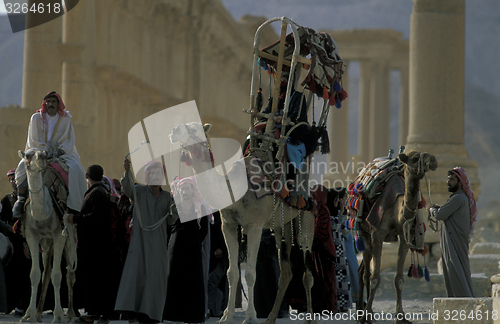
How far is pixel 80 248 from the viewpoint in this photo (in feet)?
31.3

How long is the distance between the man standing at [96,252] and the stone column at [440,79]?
10.2m

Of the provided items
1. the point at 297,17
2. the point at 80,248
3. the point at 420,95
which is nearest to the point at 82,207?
the point at 80,248

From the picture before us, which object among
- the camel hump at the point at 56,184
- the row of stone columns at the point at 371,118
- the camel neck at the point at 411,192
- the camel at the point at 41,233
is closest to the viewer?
the camel neck at the point at 411,192

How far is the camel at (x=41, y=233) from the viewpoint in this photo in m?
9.49

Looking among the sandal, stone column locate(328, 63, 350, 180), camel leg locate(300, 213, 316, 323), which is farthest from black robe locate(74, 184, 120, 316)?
stone column locate(328, 63, 350, 180)

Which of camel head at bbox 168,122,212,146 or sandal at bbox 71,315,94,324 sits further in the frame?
sandal at bbox 71,315,94,324

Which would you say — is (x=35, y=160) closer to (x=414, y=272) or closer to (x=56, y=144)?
(x=56, y=144)

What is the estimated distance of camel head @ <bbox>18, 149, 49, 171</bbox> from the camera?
9.41 m

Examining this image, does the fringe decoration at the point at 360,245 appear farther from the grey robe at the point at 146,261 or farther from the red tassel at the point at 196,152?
the red tassel at the point at 196,152

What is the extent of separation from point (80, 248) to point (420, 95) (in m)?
11.0

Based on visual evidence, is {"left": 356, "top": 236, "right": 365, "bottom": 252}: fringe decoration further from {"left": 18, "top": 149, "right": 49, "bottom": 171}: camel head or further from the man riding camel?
{"left": 18, "top": 149, "right": 49, "bottom": 171}: camel head

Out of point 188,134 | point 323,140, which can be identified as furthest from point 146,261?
point 323,140

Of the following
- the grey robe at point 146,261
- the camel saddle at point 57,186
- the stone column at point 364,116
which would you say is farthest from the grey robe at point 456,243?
the stone column at point 364,116

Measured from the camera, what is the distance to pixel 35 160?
9.44 metres
